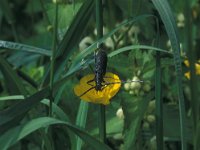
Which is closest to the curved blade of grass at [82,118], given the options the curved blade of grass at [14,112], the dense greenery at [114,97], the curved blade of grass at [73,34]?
the dense greenery at [114,97]

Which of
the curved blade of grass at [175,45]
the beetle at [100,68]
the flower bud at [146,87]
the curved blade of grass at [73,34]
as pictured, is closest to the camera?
the curved blade of grass at [175,45]

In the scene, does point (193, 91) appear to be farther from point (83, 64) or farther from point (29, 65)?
point (29, 65)

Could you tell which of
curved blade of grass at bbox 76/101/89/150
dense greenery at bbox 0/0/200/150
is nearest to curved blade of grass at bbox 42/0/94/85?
dense greenery at bbox 0/0/200/150

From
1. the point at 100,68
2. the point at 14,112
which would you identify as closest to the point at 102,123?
the point at 100,68

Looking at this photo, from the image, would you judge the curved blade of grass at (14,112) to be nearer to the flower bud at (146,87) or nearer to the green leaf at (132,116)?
the green leaf at (132,116)

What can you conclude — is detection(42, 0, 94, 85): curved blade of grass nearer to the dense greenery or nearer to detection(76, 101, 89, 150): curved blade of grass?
the dense greenery

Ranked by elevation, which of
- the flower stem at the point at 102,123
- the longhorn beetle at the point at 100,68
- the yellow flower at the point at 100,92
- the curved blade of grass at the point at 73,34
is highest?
the curved blade of grass at the point at 73,34

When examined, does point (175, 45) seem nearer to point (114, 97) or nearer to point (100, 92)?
point (100, 92)

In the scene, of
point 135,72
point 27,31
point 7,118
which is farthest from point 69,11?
point 27,31

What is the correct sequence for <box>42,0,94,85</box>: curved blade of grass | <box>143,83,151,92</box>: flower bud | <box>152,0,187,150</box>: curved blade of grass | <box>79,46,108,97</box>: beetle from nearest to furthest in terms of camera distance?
<box>152,0,187,150</box>: curved blade of grass → <box>79,46,108,97</box>: beetle → <box>42,0,94,85</box>: curved blade of grass → <box>143,83,151,92</box>: flower bud
